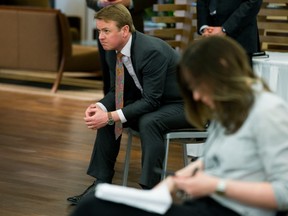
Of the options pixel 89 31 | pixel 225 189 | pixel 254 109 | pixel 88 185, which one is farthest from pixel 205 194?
pixel 89 31

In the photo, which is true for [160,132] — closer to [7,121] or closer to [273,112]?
[273,112]

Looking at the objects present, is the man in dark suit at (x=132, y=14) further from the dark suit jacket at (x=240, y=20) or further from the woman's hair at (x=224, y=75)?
the woman's hair at (x=224, y=75)

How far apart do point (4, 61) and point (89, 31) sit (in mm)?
4553

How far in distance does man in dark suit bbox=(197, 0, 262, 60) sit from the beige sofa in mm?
3369

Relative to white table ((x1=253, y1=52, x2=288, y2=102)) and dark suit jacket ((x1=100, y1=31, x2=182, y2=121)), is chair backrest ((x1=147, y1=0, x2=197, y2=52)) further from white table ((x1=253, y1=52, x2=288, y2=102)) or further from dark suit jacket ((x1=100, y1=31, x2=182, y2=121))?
dark suit jacket ((x1=100, y1=31, x2=182, y2=121))

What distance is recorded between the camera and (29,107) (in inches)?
266

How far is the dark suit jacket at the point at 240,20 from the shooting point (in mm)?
4254

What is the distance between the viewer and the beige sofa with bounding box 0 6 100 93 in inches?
302

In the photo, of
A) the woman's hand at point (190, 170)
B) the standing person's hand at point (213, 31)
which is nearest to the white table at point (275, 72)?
the standing person's hand at point (213, 31)

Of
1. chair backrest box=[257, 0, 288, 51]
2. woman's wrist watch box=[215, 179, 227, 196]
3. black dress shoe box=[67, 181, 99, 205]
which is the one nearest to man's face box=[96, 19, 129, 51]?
black dress shoe box=[67, 181, 99, 205]

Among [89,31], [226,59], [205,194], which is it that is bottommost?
[89,31]

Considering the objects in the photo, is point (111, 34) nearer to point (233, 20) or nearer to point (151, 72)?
point (151, 72)

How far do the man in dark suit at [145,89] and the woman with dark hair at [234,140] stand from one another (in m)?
1.39

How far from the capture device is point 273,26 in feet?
16.9
